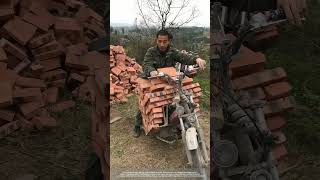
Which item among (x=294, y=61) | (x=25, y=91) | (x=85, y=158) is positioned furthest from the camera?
(x=25, y=91)

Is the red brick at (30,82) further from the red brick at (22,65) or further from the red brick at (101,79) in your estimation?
the red brick at (101,79)

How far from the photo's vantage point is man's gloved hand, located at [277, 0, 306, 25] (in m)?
2.86

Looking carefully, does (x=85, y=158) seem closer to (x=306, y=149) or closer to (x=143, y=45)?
(x=143, y=45)

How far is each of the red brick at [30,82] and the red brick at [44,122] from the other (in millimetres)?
229

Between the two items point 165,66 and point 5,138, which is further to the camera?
point 5,138

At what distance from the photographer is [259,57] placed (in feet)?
9.36

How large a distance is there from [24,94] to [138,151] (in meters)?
1.00

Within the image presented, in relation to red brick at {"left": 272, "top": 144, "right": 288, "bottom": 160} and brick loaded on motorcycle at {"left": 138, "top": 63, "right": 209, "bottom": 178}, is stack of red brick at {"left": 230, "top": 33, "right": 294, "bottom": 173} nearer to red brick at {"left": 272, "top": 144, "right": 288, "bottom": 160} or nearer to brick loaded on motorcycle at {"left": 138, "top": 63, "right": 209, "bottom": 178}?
red brick at {"left": 272, "top": 144, "right": 288, "bottom": 160}

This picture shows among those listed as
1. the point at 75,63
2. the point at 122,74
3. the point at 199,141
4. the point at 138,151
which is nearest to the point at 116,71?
the point at 122,74

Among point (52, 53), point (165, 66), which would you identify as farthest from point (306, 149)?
point (52, 53)

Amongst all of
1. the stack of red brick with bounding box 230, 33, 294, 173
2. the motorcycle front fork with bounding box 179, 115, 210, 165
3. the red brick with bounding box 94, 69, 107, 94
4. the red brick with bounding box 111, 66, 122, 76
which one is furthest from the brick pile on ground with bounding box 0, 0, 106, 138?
the stack of red brick with bounding box 230, 33, 294, 173

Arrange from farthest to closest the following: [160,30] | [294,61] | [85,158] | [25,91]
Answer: [25,91], [85,158], [294,61], [160,30]

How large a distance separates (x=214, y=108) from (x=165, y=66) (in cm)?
36

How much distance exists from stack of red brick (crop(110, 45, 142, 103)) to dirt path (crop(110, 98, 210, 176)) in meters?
0.19
